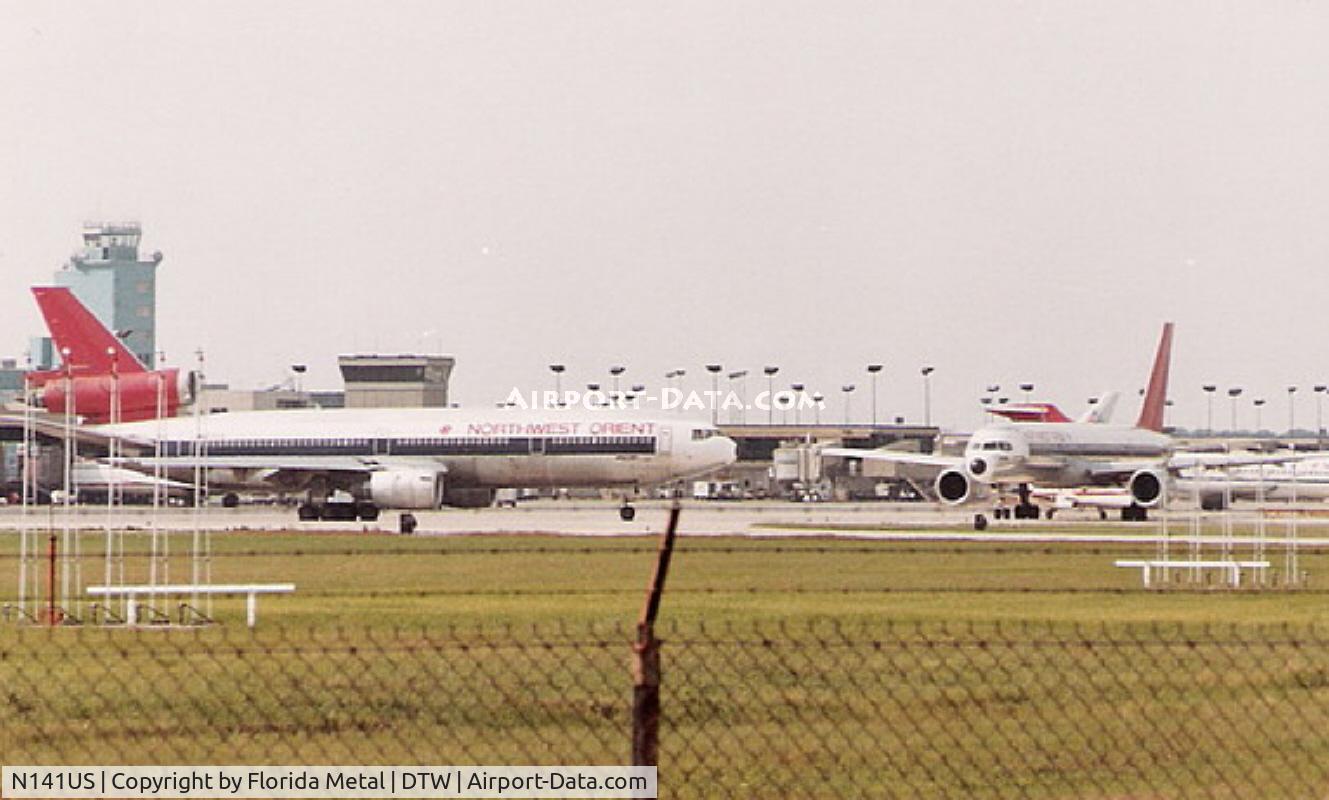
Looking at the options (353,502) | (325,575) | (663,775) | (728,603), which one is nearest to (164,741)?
(663,775)

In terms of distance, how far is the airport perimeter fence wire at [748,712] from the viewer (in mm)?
15055

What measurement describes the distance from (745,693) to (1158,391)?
91.8 m

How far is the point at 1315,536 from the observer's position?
62.9 m

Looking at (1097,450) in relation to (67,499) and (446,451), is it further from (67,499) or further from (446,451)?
(67,499)

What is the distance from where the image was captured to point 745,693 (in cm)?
1861

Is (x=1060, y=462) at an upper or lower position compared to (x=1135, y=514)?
upper

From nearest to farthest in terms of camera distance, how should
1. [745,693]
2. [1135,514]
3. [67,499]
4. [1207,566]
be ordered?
1. [745,693]
2. [67,499]
3. [1207,566]
4. [1135,514]

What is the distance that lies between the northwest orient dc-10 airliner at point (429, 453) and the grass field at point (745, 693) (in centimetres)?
4819

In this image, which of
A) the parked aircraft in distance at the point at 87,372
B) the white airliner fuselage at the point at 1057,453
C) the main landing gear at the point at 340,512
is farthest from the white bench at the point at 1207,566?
the parked aircraft in distance at the point at 87,372

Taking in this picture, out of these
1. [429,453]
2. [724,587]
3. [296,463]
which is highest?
[429,453]

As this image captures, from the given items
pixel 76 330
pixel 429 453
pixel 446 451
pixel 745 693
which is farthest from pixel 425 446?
pixel 745 693

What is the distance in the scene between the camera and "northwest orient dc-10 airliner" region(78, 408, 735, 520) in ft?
258

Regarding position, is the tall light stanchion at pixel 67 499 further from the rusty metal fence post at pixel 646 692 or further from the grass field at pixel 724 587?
the rusty metal fence post at pixel 646 692

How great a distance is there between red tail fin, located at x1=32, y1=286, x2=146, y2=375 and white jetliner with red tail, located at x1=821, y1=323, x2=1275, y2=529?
30.3 meters
